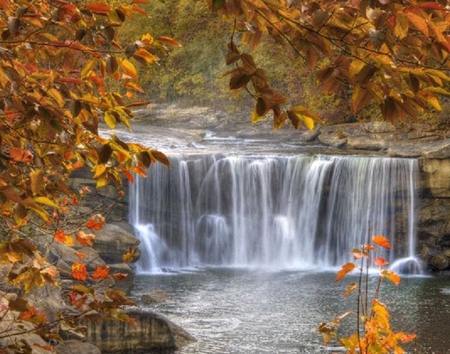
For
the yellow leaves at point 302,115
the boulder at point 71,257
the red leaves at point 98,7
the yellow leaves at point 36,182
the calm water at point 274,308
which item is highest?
the red leaves at point 98,7

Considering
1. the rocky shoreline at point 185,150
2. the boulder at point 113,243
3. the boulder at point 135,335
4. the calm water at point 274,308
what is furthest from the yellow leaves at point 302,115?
the boulder at point 113,243

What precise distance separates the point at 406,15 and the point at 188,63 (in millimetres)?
31713

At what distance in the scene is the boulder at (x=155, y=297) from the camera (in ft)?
42.5

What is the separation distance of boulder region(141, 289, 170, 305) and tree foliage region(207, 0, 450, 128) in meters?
10.8

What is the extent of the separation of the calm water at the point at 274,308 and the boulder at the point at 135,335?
33cm

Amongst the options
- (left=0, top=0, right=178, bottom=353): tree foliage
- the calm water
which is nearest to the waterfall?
the calm water

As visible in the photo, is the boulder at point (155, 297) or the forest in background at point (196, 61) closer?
the boulder at point (155, 297)

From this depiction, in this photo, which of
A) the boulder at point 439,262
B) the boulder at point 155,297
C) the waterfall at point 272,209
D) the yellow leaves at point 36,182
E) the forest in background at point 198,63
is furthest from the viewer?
the forest in background at point 198,63

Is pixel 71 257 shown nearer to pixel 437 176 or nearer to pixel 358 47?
pixel 437 176

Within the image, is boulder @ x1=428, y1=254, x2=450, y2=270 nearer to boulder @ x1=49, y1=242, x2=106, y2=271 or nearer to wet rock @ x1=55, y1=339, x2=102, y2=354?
boulder @ x1=49, y1=242, x2=106, y2=271

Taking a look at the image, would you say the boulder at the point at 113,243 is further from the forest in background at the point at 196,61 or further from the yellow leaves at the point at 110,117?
the yellow leaves at the point at 110,117

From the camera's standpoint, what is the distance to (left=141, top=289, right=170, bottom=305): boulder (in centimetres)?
1296

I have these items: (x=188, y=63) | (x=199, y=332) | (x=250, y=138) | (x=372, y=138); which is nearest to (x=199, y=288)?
(x=199, y=332)

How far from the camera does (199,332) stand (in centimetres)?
1096
